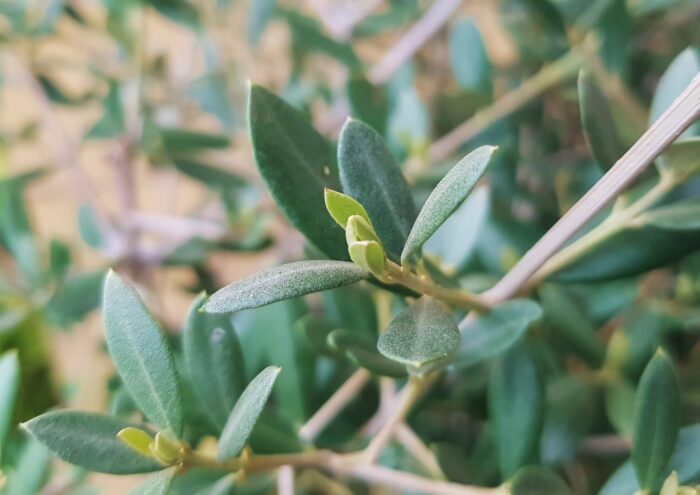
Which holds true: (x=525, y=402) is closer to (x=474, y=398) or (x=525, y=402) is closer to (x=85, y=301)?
(x=474, y=398)

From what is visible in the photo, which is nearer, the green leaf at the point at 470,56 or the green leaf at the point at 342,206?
the green leaf at the point at 342,206

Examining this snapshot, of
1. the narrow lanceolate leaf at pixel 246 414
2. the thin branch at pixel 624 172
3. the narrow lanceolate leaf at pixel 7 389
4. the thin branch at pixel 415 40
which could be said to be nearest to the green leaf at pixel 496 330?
the thin branch at pixel 624 172

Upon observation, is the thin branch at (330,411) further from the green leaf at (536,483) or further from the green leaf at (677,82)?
the green leaf at (677,82)

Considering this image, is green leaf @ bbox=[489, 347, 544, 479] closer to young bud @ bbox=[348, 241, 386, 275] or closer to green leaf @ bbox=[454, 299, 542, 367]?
green leaf @ bbox=[454, 299, 542, 367]

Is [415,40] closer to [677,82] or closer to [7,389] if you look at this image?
[677,82]

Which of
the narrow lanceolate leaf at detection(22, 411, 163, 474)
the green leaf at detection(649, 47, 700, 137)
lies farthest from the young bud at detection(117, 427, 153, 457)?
the green leaf at detection(649, 47, 700, 137)
